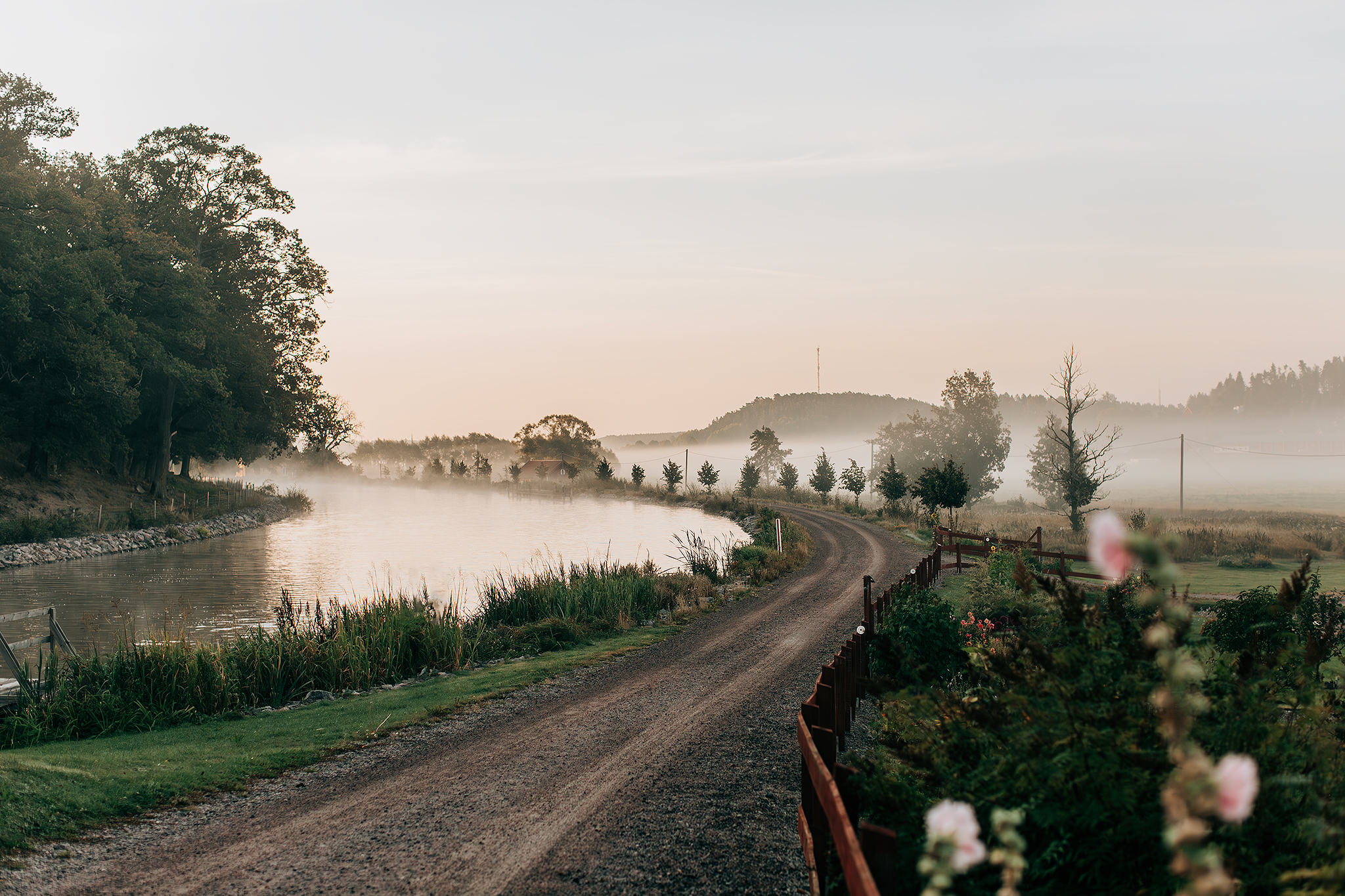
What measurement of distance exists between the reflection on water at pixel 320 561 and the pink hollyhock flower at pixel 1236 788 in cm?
1838

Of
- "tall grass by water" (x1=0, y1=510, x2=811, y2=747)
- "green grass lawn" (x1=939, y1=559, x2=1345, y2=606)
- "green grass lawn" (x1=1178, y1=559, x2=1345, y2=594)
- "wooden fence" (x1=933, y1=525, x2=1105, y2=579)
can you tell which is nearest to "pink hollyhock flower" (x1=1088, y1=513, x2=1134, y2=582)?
"tall grass by water" (x1=0, y1=510, x2=811, y2=747)

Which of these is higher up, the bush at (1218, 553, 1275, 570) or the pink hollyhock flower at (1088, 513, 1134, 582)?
the pink hollyhock flower at (1088, 513, 1134, 582)

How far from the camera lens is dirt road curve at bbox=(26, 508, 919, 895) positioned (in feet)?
19.2

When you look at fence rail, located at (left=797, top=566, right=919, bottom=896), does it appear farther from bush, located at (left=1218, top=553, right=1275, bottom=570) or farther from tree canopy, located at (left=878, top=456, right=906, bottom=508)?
tree canopy, located at (left=878, top=456, right=906, bottom=508)

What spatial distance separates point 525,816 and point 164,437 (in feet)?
157

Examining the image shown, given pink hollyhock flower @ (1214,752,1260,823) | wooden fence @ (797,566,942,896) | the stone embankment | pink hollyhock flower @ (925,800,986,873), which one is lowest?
the stone embankment

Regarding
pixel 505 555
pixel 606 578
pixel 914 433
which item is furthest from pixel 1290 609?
pixel 914 433

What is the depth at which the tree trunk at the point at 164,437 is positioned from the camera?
4412cm

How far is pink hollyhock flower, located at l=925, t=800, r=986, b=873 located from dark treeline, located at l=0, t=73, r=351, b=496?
135 feet

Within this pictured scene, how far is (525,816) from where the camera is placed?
7.00 meters

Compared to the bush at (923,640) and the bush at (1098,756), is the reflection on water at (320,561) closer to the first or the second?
the bush at (923,640)

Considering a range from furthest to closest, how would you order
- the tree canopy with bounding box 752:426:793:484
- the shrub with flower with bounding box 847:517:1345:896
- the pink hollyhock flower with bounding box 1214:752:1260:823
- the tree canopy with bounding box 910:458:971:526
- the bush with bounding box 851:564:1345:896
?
the tree canopy with bounding box 752:426:793:484, the tree canopy with bounding box 910:458:971:526, the bush with bounding box 851:564:1345:896, the shrub with flower with bounding box 847:517:1345:896, the pink hollyhock flower with bounding box 1214:752:1260:823

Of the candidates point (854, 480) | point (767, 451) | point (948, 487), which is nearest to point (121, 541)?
point (948, 487)

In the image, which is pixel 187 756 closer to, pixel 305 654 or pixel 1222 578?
pixel 305 654
